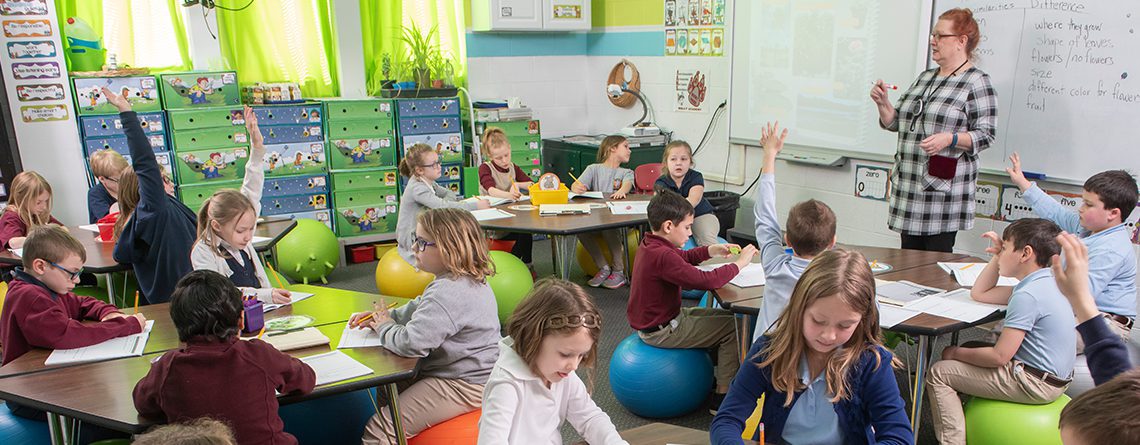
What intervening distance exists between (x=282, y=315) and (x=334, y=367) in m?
0.68

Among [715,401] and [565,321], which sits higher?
[565,321]

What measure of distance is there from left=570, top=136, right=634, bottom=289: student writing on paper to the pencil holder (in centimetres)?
303

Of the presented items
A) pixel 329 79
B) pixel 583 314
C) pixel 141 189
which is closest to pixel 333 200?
pixel 329 79

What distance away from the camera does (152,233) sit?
352cm

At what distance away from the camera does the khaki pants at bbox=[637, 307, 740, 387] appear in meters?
3.43

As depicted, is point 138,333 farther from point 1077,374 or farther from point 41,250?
point 1077,374

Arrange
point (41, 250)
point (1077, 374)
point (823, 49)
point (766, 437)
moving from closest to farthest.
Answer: point (766, 437), point (41, 250), point (1077, 374), point (823, 49)

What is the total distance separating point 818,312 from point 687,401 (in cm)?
165

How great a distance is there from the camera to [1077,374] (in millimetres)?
2949

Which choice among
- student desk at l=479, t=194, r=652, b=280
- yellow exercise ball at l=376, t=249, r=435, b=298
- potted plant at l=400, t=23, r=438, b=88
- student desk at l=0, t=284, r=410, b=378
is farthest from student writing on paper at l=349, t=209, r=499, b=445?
potted plant at l=400, t=23, r=438, b=88

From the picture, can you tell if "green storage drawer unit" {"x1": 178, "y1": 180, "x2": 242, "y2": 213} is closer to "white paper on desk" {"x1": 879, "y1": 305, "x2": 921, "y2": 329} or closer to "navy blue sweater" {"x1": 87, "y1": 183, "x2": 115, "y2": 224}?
"navy blue sweater" {"x1": 87, "y1": 183, "x2": 115, "y2": 224}

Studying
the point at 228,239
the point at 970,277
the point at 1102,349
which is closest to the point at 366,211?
the point at 228,239

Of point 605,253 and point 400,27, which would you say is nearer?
point 605,253

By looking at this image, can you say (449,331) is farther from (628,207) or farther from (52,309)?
(628,207)
